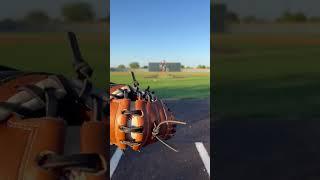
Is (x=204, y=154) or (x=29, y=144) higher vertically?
(x=29, y=144)

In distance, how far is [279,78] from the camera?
654 cm

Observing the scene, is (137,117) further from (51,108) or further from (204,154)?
(204,154)

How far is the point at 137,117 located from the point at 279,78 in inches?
220

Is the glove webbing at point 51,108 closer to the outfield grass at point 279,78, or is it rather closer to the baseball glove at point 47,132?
the baseball glove at point 47,132

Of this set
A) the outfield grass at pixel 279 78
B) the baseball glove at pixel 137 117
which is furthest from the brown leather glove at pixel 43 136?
the outfield grass at pixel 279 78

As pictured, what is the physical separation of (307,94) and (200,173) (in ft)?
12.5

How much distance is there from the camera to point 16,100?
1.89 feet

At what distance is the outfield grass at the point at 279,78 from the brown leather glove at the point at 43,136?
4576mm

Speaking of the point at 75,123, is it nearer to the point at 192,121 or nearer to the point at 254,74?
the point at 192,121

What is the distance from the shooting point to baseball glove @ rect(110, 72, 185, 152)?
131 centimetres

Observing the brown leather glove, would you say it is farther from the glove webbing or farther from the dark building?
the dark building

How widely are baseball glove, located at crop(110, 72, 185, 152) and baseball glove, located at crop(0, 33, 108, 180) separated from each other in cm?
64

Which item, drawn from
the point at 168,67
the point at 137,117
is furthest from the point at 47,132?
the point at 168,67

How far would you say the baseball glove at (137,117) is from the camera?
131 cm
